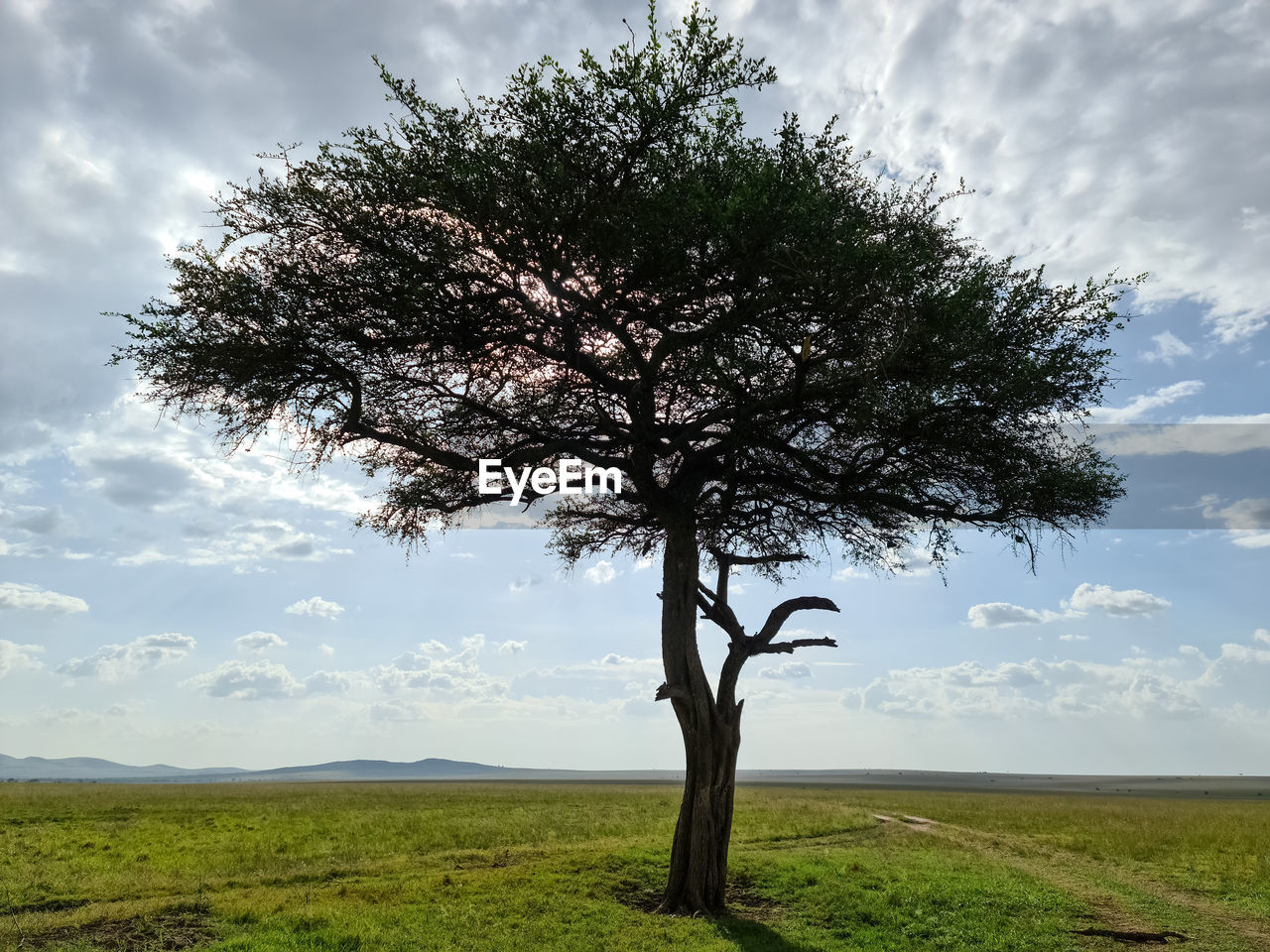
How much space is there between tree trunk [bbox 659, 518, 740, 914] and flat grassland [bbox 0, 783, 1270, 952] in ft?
2.60

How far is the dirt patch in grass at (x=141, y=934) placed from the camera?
1457 cm

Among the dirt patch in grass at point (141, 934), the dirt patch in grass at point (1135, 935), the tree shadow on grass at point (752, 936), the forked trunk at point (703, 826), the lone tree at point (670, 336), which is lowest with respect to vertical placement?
the dirt patch in grass at point (1135, 935)

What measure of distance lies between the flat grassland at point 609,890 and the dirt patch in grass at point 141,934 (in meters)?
0.06

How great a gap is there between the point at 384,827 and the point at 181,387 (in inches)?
1085

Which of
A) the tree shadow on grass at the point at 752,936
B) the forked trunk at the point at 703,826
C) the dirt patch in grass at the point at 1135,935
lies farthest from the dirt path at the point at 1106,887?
the forked trunk at the point at 703,826

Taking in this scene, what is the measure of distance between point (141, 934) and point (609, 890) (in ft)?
28.5

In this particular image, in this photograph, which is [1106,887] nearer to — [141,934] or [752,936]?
[752,936]

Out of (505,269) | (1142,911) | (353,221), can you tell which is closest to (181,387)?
(353,221)

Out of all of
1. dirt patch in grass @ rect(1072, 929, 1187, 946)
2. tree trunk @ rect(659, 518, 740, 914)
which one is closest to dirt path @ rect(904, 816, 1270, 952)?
dirt patch in grass @ rect(1072, 929, 1187, 946)

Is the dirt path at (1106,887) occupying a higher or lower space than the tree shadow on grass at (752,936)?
lower

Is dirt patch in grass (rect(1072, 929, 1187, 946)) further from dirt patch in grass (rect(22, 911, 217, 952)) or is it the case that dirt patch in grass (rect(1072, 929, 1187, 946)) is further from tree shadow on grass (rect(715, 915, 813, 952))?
dirt patch in grass (rect(22, 911, 217, 952))

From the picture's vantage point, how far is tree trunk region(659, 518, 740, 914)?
16.8m

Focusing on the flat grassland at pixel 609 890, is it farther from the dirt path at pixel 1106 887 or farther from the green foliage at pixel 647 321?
the green foliage at pixel 647 321

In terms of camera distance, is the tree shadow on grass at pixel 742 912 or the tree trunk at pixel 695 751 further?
the tree trunk at pixel 695 751
